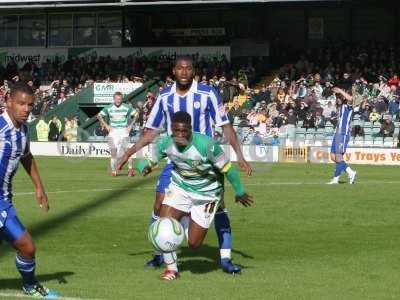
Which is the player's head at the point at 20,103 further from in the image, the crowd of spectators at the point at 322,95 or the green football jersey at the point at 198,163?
the crowd of spectators at the point at 322,95

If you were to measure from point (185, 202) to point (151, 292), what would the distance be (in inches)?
45.1

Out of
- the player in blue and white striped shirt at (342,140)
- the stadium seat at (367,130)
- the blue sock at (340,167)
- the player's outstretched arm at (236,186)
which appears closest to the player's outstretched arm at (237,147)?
the player's outstretched arm at (236,186)

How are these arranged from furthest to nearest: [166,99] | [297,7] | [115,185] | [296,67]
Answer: [297,7], [296,67], [115,185], [166,99]

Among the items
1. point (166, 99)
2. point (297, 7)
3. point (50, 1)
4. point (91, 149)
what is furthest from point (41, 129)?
point (166, 99)

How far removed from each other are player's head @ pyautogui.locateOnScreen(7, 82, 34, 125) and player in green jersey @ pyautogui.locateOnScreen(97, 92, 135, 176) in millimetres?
Answer: 15939

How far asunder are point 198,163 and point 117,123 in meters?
15.7

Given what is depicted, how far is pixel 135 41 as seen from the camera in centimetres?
5134

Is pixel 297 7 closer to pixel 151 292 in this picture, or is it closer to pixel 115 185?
pixel 115 185

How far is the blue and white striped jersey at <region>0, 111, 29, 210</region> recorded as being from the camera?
8.56 m

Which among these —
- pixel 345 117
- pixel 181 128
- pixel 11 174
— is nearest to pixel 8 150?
pixel 11 174

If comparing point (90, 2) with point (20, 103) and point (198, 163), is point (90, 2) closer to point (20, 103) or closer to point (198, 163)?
point (198, 163)

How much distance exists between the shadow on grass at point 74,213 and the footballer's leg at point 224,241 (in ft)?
9.40

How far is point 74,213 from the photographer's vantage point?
15.9 meters

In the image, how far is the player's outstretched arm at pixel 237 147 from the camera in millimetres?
9906
